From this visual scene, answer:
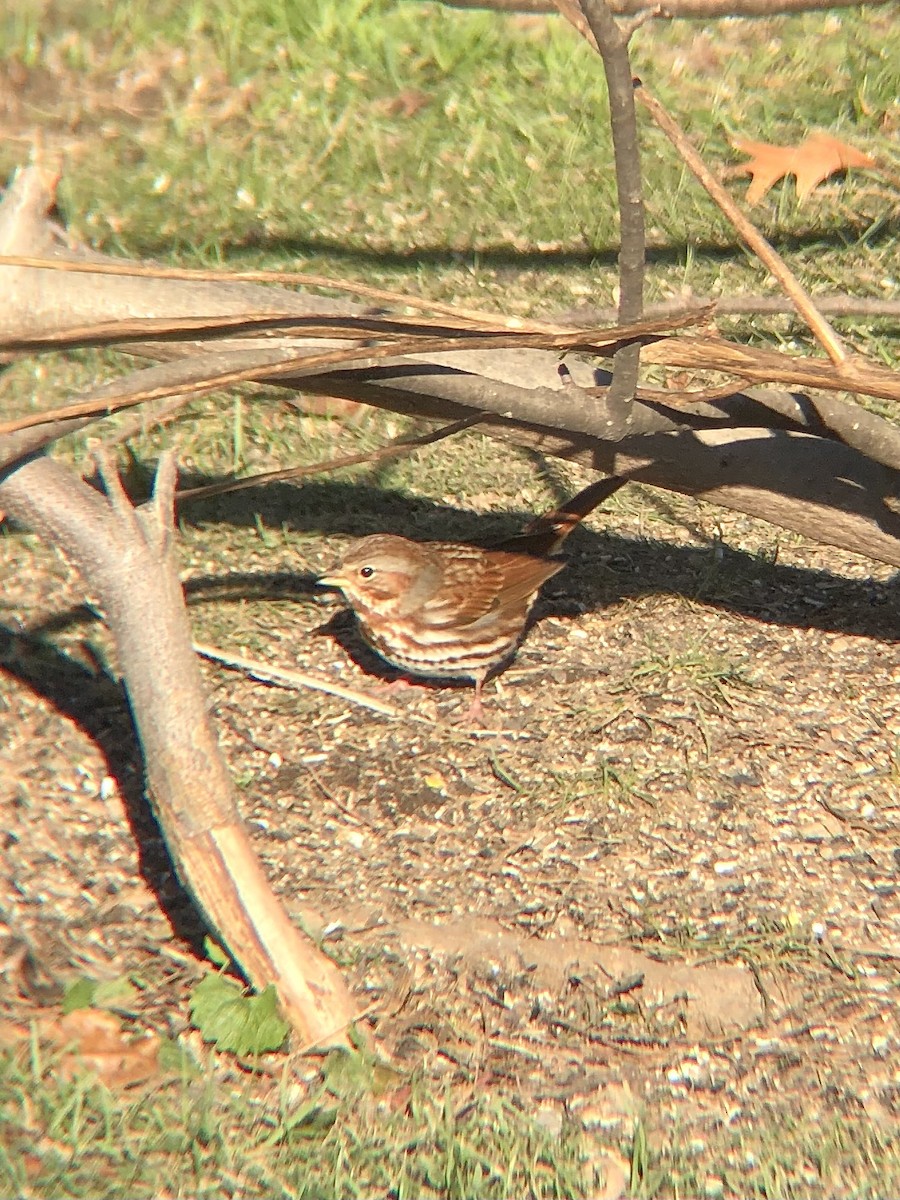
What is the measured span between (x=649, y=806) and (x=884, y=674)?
3.17 ft

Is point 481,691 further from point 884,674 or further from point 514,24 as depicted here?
point 514,24

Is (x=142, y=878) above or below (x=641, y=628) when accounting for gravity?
below

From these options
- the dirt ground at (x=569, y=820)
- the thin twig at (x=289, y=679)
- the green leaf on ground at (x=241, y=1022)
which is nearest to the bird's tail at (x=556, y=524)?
the dirt ground at (x=569, y=820)

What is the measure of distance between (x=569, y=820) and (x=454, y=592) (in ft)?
3.47

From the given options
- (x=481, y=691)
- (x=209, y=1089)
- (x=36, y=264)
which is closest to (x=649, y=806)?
(x=481, y=691)

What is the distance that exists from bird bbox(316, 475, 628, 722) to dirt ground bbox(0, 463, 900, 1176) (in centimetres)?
13

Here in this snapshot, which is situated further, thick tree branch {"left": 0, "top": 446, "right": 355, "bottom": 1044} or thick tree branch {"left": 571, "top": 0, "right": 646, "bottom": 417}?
thick tree branch {"left": 0, "top": 446, "right": 355, "bottom": 1044}

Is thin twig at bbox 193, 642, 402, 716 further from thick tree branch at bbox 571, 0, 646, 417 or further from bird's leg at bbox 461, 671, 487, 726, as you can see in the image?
thick tree branch at bbox 571, 0, 646, 417

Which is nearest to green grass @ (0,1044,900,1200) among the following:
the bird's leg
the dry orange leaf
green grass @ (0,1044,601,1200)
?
green grass @ (0,1044,601,1200)

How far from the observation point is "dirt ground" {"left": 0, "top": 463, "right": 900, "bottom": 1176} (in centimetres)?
355

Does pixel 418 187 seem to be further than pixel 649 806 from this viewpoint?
Yes

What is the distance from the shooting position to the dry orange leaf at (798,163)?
645 centimetres

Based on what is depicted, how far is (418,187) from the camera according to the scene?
6512mm

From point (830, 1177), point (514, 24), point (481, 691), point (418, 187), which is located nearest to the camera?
point (830, 1177)
